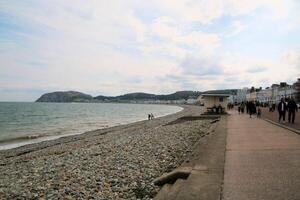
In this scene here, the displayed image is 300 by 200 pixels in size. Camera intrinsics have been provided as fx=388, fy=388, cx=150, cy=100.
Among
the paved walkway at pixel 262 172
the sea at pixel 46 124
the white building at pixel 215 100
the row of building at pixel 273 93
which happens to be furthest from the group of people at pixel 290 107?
the row of building at pixel 273 93

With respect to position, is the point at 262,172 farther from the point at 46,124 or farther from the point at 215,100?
the point at 46,124

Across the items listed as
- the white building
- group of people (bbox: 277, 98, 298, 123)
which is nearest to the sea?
the white building

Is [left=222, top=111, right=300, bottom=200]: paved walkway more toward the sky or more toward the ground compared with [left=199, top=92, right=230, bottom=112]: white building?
more toward the ground

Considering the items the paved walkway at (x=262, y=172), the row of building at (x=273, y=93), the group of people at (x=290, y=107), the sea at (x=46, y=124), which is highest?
the row of building at (x=273, y=93)

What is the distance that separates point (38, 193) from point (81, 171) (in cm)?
209

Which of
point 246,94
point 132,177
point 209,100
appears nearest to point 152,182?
point 132,177

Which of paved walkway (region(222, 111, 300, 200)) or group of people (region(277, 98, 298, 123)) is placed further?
group of people (region(277, 98, 298, 123))

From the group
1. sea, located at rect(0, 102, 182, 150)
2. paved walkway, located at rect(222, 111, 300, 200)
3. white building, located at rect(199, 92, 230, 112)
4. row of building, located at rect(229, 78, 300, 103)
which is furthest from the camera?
row of building, located at rect(229, 78, 300, 103)

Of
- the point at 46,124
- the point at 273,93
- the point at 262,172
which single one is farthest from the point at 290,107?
the point at 273,93

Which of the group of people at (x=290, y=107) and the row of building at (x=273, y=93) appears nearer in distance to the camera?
the group of people at (x=290, y=107)

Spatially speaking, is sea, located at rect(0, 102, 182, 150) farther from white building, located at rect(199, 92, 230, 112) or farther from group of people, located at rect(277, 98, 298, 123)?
group of people, located at rect(277, 98, 298, 123)

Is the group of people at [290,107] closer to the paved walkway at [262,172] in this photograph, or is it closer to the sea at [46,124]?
the paved walkway at [262,172]

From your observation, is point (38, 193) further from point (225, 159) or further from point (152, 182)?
point (225, 159)

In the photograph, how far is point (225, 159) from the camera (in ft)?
29.5
